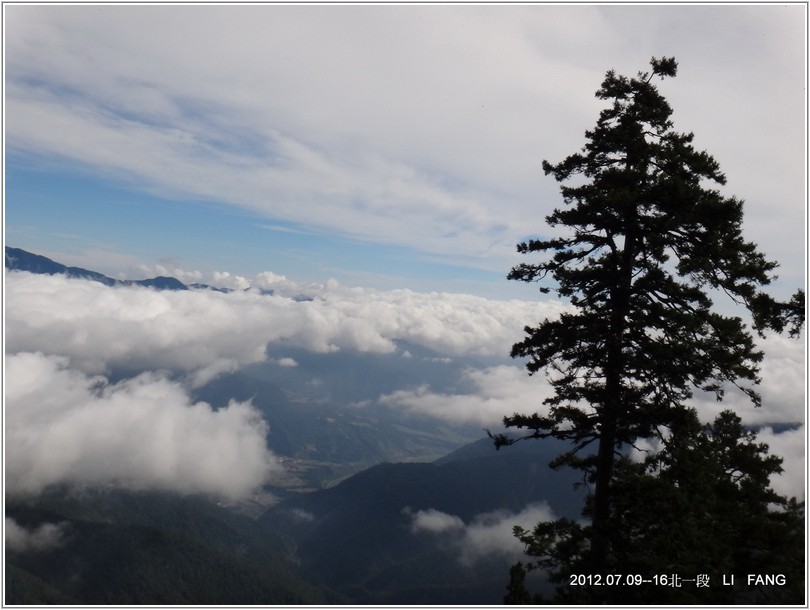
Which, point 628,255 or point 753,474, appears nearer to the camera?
point 628,255

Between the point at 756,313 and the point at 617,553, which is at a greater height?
the point at 756,313

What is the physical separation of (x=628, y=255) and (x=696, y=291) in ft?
7.66

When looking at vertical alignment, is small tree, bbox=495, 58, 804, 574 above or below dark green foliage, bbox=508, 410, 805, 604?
above

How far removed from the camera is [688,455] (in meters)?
13.6

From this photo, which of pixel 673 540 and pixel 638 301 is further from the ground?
pixel 638 301

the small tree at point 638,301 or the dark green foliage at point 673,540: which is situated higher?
the small tree at point 638,301

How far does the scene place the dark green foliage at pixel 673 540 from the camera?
12.8 m

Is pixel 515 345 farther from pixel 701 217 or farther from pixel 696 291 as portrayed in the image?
pixel 701 217

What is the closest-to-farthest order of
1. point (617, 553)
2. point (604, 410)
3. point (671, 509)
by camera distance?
point (671, 509) → point (617, 553) → point (604, 410)

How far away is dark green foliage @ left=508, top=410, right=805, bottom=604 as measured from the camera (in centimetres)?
1276

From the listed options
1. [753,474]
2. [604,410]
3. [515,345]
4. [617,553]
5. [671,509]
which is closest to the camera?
[671,509]

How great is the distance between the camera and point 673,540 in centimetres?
1280

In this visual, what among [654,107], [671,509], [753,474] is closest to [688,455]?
[671,509]

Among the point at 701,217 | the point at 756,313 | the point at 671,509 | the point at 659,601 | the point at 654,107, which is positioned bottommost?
the point at 659,601
